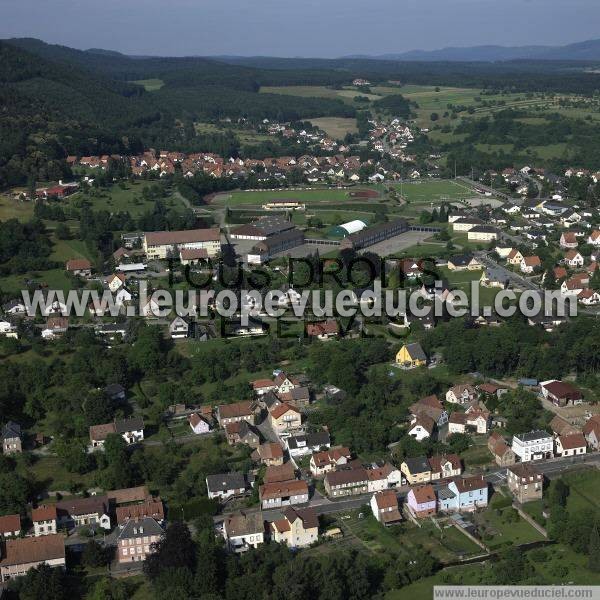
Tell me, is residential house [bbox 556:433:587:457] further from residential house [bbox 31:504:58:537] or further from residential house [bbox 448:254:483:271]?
residential house [bbox 448:254:483:271]

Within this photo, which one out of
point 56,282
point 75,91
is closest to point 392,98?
point 75,91

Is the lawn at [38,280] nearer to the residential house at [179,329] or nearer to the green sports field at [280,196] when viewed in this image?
the residential house at [179,329]

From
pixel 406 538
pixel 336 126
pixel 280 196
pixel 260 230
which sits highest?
pixel 336 126

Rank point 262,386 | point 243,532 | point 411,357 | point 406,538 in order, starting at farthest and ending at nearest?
point 411,357, point 262,386, point 406,538, point 243,532

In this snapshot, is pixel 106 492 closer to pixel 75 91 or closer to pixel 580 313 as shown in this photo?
pixel 580 313

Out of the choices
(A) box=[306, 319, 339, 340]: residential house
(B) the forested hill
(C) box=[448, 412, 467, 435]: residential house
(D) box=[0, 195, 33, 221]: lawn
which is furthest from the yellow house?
(B) the forested hill

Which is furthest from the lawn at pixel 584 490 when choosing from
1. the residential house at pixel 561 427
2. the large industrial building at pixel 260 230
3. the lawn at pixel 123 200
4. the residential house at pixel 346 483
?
the lawn at pixel 123 200

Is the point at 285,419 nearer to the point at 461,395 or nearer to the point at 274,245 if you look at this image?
the point at 461,395

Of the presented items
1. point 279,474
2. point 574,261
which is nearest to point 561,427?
point 279,474
